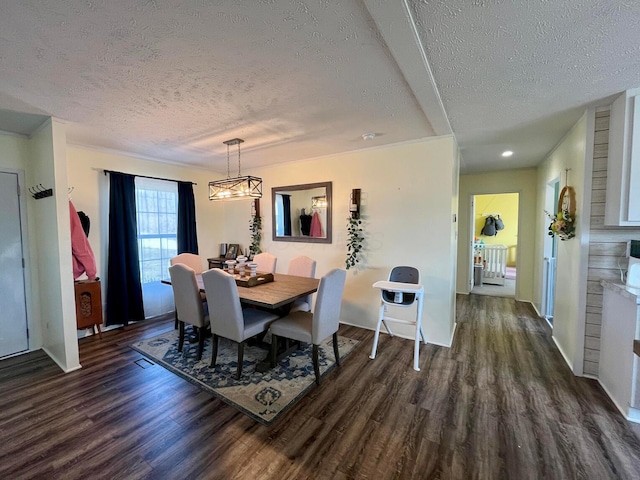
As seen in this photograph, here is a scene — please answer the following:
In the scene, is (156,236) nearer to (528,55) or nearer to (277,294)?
(277,294)

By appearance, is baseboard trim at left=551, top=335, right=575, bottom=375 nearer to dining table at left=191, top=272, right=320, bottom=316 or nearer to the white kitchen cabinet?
the white kitchen cabinet

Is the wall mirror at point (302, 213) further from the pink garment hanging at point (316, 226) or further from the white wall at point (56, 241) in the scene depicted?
the white wall at point (56, 241)

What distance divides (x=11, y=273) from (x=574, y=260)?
231 inches

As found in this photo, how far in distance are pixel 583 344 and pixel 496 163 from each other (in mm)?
2969

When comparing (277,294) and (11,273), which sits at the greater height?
(11,273)

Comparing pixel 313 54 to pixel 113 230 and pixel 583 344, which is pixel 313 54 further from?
pixel 113 230

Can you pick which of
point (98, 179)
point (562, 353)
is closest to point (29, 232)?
point (98, 179)

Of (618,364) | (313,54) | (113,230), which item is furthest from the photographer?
(113,230)

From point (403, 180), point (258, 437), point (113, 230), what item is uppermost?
point (403, 180)

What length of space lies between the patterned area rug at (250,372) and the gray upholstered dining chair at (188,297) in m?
0.26

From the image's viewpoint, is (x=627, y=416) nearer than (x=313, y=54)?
No

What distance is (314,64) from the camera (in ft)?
5.47

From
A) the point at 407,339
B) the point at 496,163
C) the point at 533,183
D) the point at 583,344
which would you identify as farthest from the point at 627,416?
the point at 533,183

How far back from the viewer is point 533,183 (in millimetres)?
4754
